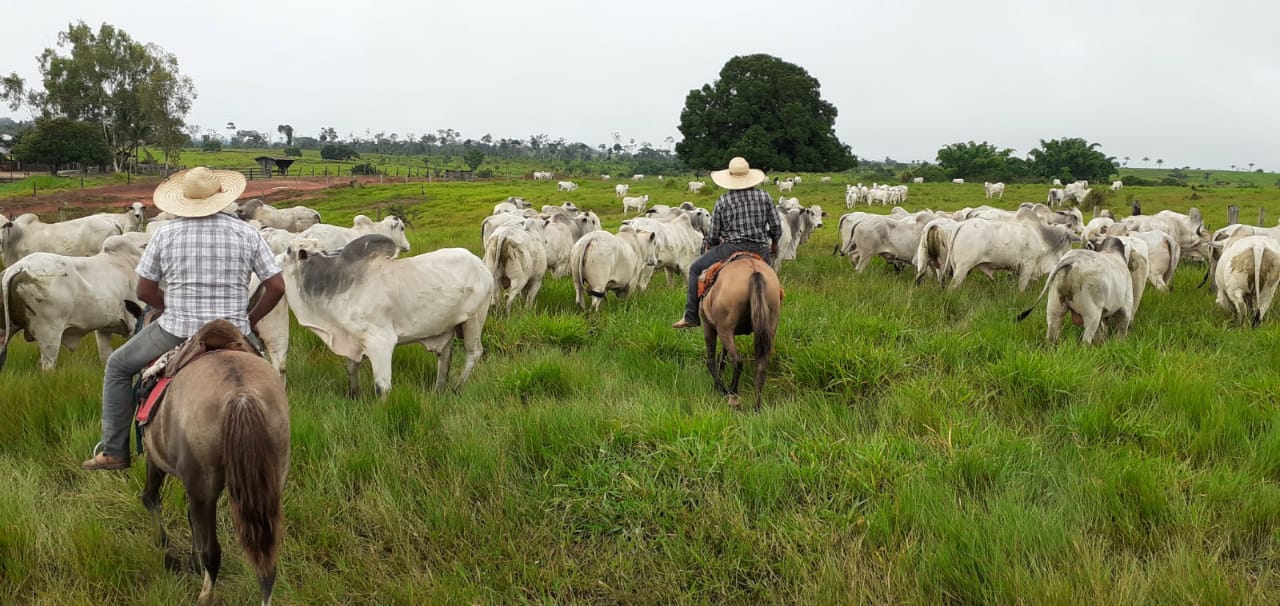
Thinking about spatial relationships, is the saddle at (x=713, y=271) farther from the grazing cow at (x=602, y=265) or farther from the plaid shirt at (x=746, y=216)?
the grazing cow at (x=602, y=265)

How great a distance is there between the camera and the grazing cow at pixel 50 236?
11562 millimetres

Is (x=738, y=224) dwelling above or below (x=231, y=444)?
above

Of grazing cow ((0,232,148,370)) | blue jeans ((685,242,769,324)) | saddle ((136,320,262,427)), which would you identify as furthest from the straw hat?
blue jeans ((685,242,769,324))

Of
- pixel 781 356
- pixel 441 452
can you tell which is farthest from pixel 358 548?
pixel 781 356

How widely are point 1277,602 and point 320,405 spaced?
5.78m

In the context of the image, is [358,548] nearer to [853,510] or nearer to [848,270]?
[853,510]

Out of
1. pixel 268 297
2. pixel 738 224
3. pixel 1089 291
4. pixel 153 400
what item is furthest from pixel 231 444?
pixel 1089 291

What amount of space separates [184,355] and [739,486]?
9.35 ft

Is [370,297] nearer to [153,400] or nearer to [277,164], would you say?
[153,400]

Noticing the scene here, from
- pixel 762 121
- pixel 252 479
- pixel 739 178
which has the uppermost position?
pixel 762 121

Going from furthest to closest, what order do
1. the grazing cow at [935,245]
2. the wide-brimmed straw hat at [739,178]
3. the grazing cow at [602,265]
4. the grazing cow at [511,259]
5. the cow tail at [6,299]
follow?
the grazing cow at [935,245] < the grazing cow at [602,265] < the grazing cow at [511,259] < the wide-brimmed straw hat at [739,178] < the cow tail at [6,299]

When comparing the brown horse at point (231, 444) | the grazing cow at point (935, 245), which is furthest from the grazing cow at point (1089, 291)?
the brown horse at point (231, 444)

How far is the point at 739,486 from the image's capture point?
4.10 metres

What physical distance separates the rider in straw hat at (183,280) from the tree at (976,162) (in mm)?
58843
